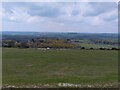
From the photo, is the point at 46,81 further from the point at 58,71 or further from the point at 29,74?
the point at 58,71

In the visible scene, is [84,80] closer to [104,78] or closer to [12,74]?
[104,78]

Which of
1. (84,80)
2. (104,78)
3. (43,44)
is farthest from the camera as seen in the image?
(43,44)

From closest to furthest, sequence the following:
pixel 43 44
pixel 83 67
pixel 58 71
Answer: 1. pixel 58 71
2. pixel 83 67
3. pixel 43 44

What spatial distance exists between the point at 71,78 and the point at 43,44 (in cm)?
2316

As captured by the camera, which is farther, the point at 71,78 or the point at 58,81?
the point at 71,78

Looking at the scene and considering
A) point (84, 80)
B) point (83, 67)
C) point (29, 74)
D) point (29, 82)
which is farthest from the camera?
point (83, 67)

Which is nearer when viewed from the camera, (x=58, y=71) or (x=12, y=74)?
(x=12, y=74)

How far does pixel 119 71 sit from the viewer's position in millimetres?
15766

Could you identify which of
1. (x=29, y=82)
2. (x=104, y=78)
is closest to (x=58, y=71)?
(x=104, y=78)

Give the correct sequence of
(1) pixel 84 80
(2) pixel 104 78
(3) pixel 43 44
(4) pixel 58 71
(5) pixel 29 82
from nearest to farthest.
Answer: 1. (5) pixel 29 82
2. (1) pixel 84 80
3. (2) pixel 104 78
4. (4) pixel 58 71
5. (3) pixel 43 44

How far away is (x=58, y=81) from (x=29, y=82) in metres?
1.32

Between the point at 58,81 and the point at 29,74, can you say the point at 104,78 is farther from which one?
the point at 29,74

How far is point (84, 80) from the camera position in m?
12.6

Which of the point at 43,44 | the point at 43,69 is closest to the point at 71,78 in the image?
the point at 43,69
